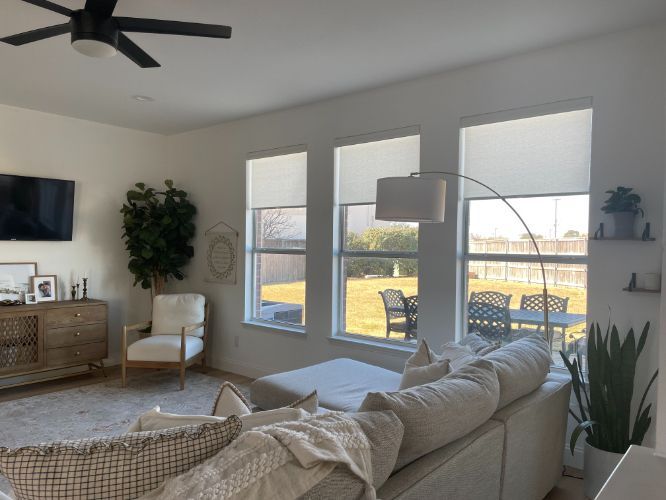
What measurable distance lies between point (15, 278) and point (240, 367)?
2.35 m

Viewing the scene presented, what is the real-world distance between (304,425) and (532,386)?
1468 millimetres

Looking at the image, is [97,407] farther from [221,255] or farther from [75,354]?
[221,255]

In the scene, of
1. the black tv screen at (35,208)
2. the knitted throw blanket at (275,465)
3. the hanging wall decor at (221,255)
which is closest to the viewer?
the knitted throw blanket at (275,465)

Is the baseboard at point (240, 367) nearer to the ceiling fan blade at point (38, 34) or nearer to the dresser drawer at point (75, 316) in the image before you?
the dresser drawer at point (75, 316)

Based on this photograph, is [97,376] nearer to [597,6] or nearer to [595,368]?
[595,368]

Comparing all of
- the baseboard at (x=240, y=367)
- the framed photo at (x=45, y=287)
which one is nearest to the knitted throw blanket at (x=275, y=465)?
the baseboard at (x=240, y=367)

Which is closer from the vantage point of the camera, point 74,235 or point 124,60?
point 124,60

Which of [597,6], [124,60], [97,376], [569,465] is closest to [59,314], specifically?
[97,376]

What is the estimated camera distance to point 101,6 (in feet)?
6.95

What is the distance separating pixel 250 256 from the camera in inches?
198

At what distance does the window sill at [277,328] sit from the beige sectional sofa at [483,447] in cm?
123

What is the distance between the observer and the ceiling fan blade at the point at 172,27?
2.15 m

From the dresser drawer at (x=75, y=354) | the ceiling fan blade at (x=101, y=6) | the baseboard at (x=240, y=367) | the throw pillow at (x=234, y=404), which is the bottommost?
the baseboard at (x=240, y=367)

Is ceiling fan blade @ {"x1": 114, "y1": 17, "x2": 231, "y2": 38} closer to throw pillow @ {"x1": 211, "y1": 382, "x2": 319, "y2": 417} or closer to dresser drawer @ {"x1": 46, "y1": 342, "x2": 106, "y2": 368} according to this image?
throw pillow @ {"x1": 211, "y1": 382, "x2": 319, "y2": 417}
